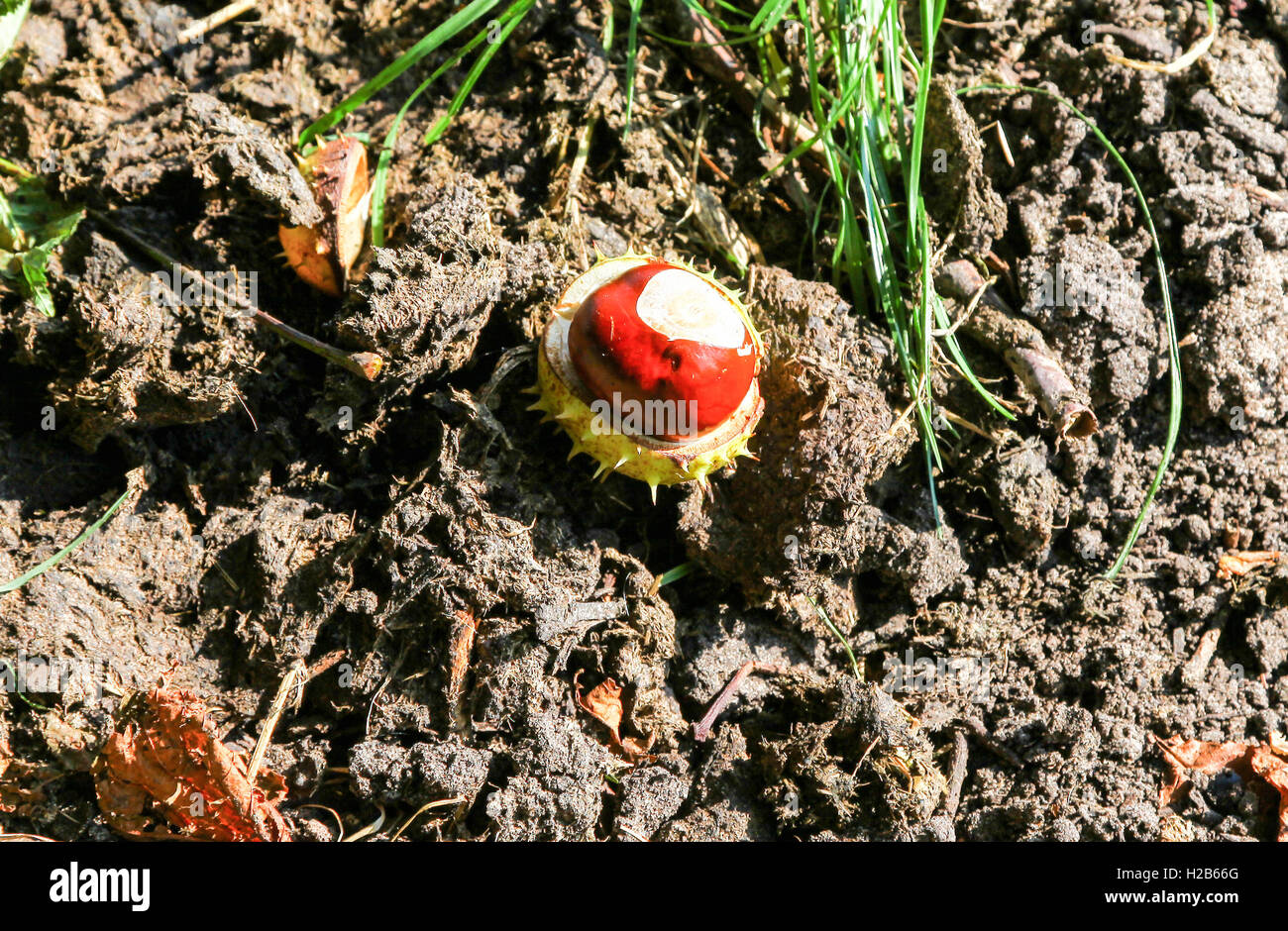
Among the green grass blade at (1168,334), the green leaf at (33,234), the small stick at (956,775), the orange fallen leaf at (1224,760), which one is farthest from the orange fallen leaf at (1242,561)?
the green leaf at (33,234)

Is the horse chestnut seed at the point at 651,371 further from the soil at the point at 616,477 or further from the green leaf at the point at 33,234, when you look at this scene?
the green leaf at the point at 33,234

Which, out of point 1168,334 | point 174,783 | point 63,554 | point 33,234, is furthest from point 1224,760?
point 33,234

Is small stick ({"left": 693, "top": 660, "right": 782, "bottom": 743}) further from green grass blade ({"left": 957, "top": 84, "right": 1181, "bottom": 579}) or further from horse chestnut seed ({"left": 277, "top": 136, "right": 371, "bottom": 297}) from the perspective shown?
horse chestnut seed ({"left": 277, "top": 136, "right": 371, "bottom": 297})

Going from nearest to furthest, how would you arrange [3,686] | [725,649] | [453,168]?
[3,686] < [725,649] < [453,168]

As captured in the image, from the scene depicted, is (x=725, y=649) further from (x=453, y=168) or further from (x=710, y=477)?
(x=453, y=168)

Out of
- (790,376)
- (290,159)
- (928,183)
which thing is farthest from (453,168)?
(928,183)

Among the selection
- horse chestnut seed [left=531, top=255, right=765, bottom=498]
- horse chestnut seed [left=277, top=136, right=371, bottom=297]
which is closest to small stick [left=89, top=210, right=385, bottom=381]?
horse chestnut seed [left=277, top=136, right=371, bottom=297]

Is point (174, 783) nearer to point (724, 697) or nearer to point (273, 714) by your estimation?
point (273, 714)
